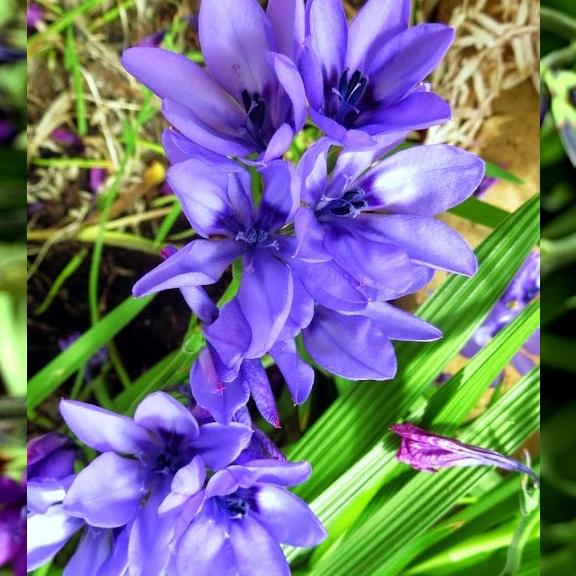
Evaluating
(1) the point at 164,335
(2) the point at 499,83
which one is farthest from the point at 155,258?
(2) the point at 499,83

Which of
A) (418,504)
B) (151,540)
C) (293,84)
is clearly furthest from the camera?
(418,504)

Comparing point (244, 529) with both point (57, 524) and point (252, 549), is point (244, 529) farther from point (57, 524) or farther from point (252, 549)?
point (57, 524)

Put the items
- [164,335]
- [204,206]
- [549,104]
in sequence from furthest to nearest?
[549,104] < [164,335] < [204,206]

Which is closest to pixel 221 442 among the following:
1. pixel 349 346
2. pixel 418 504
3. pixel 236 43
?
pixel 349 346

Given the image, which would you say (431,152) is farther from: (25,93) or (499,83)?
(25,93)

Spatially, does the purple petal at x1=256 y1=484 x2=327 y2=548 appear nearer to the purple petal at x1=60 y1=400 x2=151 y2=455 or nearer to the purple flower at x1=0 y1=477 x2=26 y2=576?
the purple petal at x1=60 y1=400 x2=151 y2=455

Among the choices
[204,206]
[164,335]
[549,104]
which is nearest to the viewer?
[204,206]

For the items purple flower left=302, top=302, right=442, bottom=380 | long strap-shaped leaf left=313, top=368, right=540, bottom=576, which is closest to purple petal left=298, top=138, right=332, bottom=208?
purple flower left=302, top=302, right=442, bottom=380
